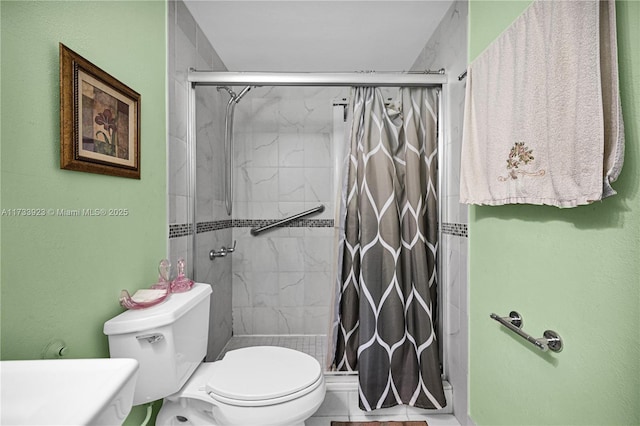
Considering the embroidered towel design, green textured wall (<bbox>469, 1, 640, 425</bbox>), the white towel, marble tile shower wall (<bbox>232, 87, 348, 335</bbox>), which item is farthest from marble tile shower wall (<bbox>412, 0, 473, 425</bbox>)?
marble tile shower wall (<bbox>232, 87, 348, 335</bbox>)

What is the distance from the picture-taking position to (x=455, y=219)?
1693 millimetres

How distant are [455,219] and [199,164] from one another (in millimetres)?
1463

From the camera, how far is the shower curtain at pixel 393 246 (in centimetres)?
171

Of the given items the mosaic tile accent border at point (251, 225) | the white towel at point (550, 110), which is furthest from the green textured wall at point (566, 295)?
the mosaic tile accent border at point (251, 225)

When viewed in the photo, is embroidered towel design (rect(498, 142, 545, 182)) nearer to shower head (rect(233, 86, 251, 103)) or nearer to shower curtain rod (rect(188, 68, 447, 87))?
shower curtain rod (rect(188, 68, 447, 87))

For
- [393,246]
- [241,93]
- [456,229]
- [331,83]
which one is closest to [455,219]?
[456,229]

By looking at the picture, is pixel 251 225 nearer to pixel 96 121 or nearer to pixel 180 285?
pixel 180 285

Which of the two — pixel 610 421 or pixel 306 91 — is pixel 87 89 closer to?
pixel 610 421

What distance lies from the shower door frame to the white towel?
499 mm

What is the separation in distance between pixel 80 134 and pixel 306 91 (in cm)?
196

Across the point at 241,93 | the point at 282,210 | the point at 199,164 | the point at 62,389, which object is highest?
the point at 241,93

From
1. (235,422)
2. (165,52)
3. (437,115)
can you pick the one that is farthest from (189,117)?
(235,422)

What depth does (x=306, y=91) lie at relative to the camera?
2.73m

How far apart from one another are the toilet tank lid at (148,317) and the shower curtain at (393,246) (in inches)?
34.7
